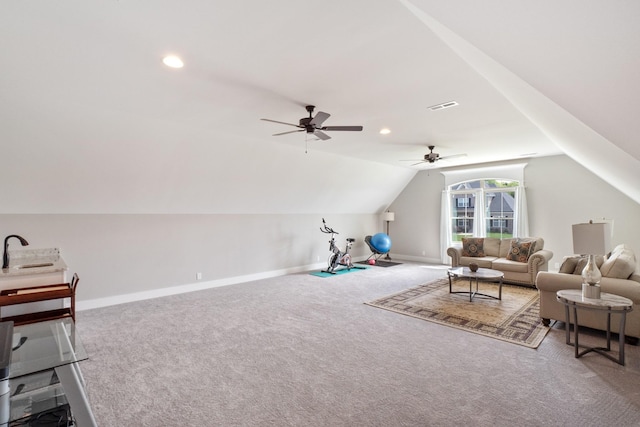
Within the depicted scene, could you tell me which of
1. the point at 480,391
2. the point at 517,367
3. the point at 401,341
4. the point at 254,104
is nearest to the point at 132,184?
the point at 254,104

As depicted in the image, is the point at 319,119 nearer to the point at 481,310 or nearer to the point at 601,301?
the point at 601,301

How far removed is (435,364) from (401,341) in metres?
0.58

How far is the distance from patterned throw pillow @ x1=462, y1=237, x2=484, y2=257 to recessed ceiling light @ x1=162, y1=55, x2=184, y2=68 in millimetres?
7103

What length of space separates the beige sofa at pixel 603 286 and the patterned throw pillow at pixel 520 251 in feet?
7.67

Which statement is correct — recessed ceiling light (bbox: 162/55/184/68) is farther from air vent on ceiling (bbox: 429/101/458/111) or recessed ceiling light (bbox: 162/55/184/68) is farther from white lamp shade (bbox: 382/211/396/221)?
white lamp shade (bbox: 382/211/396/221)

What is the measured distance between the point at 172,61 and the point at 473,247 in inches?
285

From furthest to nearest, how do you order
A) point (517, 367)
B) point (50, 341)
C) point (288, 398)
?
point (517, 367) → point (288, 398) → point (50, 341)

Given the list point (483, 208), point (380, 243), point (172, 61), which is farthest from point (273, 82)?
point (483, 208)

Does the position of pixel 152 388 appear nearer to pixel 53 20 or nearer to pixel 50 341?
pixel 50 341

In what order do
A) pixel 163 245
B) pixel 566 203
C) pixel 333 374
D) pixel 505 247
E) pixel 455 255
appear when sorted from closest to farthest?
pixel 333 374, pixel 163 245, pixel 566 203, pixel 505 247, pixel 455 255

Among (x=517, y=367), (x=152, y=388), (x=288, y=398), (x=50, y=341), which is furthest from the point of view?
(x=517, y=367)

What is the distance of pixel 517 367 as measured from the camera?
302cm

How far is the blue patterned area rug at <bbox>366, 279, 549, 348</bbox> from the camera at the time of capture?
12.8 feet

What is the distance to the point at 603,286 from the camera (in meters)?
3.57
